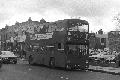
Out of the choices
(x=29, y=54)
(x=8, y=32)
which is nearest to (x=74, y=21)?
(x=29, y=54)

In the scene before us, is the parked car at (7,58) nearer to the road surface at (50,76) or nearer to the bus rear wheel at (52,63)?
the bus rear wheel at (52,63)

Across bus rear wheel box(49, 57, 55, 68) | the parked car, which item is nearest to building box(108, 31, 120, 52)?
the parked car

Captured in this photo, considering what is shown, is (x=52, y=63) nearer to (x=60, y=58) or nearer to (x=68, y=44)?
(x=60, y=58)

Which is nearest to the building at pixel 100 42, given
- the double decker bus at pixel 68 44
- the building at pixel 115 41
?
the building at pixel 115 41

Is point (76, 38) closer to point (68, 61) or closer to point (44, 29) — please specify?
point (68, 61)

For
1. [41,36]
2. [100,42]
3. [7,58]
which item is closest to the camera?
[41,36]

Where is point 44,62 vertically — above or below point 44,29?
below

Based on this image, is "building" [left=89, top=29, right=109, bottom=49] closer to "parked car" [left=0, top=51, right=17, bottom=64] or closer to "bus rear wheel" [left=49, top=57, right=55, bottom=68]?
"parked car" [left=0, top=51, right=17, bottom=64]

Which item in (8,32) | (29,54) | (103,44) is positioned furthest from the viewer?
(103,44)

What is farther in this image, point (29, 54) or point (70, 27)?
point (29, 54)

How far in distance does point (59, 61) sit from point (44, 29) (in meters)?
4.93

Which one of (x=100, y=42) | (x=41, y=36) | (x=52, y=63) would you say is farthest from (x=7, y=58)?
(x=100, y=42)

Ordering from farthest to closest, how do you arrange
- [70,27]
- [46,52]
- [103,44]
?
[103,44], [46,52], [70,27]

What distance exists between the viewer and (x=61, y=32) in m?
27.0
